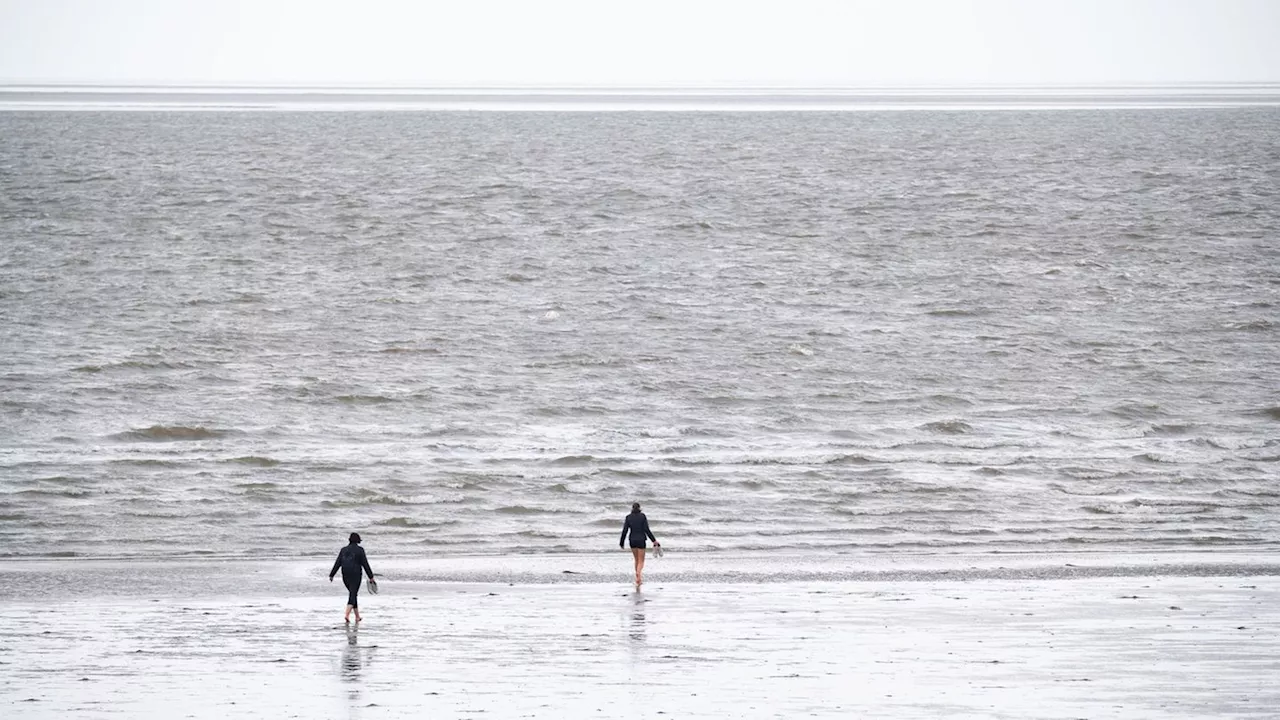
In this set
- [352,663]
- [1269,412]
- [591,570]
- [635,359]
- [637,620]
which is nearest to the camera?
[352,663]

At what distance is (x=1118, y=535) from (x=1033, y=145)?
323 ft

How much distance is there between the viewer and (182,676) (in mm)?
17297

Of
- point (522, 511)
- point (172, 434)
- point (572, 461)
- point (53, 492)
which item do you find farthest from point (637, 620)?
point (172, 434)

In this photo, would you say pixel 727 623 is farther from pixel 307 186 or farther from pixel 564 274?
pixel 307 186

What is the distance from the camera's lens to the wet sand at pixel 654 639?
16.3 metres

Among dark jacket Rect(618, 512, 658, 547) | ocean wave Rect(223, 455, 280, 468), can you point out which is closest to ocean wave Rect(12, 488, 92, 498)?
ocean wave Rect(223, 455, 280, 468)

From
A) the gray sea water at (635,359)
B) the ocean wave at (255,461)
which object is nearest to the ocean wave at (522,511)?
the gray sea water at (635,359)

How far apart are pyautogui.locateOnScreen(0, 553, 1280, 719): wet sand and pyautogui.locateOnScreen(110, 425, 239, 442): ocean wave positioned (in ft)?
35.8

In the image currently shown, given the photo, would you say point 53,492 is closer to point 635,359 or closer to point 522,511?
point 522,511

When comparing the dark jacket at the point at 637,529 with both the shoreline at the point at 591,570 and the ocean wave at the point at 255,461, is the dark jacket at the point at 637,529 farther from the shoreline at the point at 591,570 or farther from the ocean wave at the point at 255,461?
the ocean wave at the point at 255,461

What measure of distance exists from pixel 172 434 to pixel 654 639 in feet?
65.4

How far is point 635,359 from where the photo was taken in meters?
44.9

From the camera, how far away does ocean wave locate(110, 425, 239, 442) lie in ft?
117

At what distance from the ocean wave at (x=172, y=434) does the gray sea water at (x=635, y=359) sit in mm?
154
